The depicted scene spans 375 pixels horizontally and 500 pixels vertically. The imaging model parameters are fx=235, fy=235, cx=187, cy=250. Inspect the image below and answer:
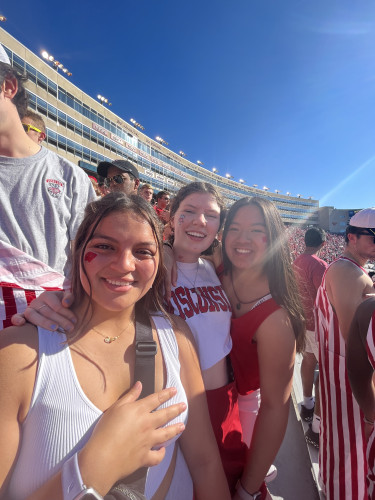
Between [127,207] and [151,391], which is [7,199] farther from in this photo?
[151,391]

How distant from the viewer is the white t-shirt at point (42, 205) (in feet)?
4.32

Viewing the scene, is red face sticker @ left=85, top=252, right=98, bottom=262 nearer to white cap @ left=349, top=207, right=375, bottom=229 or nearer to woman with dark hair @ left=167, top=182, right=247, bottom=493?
woman with dark hair @ left=167, top=182, right=247, bottom=493

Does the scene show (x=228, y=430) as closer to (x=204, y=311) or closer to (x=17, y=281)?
(x=204, y=311)

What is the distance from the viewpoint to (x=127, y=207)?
1223mm

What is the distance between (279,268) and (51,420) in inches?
61.7

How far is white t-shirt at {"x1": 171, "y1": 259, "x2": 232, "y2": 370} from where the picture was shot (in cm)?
148

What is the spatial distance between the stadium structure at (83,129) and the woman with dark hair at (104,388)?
16477 millimetres

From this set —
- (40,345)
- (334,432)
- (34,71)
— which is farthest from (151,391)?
(34,71)

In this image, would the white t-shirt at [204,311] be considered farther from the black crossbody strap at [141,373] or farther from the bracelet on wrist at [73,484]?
the bracelet on wrist at [73,484]

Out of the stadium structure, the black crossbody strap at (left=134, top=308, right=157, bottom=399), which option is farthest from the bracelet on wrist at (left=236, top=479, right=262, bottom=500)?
the stadium structure

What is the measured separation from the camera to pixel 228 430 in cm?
154

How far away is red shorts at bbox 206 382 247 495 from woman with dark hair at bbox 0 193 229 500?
0.80ft

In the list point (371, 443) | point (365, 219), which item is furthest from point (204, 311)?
point (365, 219)

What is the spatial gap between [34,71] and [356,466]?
3096 centimetres
